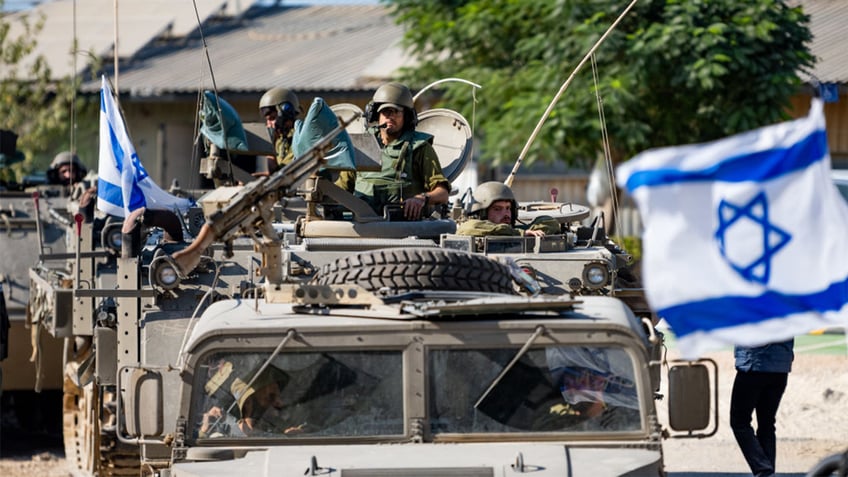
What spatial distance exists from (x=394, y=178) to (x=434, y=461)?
3.70 meters

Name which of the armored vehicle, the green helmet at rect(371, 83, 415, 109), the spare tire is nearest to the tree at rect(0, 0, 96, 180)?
the armored vehicle

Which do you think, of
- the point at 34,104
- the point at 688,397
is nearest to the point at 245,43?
the point at 34,104

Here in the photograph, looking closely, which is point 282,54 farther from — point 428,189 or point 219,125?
point 428,189

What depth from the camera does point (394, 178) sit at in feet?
32.5

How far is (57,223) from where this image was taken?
1452 cm

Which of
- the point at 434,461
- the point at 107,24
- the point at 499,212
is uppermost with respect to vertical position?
the point at 107,24

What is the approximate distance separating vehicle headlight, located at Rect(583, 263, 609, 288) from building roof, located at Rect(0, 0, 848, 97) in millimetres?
15145

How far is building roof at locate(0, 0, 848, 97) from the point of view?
26.8 meters

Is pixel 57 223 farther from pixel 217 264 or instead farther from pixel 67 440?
pixel 217 264

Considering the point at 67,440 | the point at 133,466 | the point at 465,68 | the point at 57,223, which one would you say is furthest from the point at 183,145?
the point at 133,466

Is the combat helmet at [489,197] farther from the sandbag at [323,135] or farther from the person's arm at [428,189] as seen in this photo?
the sandbag at [323,135]

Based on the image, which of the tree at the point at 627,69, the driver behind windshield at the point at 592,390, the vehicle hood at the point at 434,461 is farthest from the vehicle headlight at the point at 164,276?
the tree at the point at 627,69

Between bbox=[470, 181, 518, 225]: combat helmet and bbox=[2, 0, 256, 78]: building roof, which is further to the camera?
bbox=[2, 0, 256, 78]: building roof

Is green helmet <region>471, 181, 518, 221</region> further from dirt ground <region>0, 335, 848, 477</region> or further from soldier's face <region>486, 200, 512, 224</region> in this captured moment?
dirt ground <region>0, 335, 848, 477</region>
